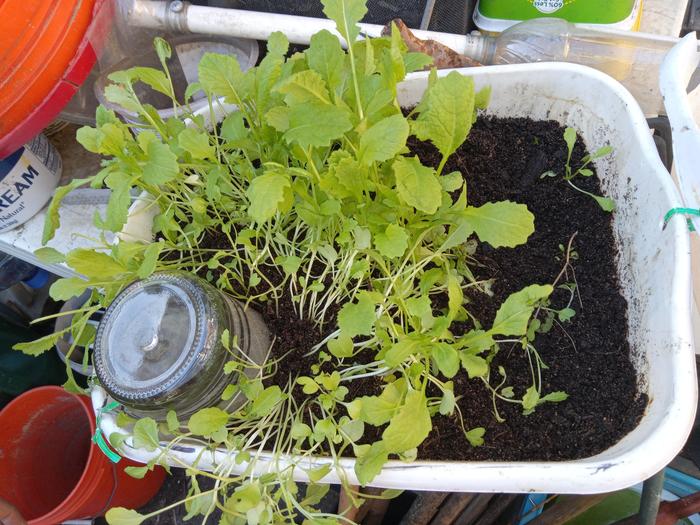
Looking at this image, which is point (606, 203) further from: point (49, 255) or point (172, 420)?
point (49, 255)

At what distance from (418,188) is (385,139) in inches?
2.0

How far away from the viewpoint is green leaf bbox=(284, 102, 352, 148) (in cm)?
47

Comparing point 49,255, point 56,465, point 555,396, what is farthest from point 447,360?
point 56,465

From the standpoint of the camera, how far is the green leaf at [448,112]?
492 mm

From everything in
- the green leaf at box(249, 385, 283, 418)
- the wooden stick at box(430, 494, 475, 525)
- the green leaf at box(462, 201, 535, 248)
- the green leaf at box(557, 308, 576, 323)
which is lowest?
the wooden stick at box(430, 494, 475, 525)

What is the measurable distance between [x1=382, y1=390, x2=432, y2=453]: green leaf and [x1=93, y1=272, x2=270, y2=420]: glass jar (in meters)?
0.16

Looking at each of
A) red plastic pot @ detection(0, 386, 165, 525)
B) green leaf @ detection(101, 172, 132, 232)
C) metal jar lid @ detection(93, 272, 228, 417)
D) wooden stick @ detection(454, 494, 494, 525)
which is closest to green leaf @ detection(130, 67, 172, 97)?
green leaf @ detection(101, 172, 132, 232)

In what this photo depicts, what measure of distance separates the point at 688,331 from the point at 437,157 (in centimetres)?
34

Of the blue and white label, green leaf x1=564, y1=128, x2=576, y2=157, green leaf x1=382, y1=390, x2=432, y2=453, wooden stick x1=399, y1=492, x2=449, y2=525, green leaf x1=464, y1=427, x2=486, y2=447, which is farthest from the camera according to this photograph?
the blue and white label

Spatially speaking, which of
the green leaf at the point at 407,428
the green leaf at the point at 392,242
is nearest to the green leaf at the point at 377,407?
the green leaf at the point at 407,428

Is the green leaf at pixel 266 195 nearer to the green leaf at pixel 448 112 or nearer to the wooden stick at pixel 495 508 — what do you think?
the green leaf at pixel 448 112

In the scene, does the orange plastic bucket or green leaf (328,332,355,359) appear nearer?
green leaf (328,332,355,359)

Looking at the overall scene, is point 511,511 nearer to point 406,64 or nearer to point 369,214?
point 369,214

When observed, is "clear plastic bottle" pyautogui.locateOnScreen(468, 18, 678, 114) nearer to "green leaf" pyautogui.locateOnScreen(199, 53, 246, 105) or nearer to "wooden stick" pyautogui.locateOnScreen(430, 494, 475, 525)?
"green leaf" pyautogui.locateOnScreen(199, 53, 246, 105)
